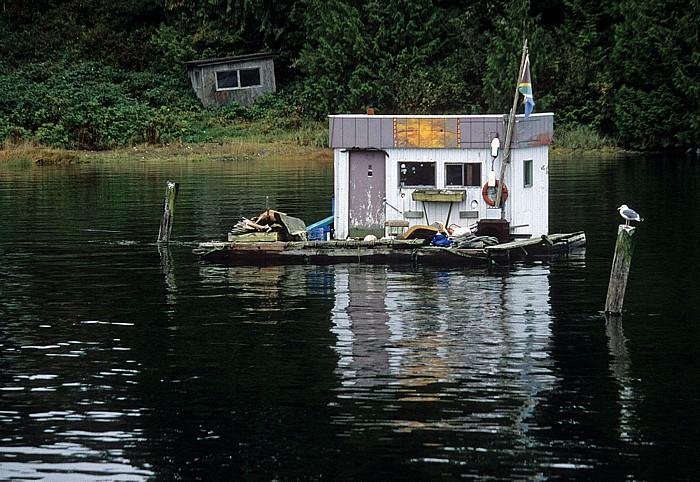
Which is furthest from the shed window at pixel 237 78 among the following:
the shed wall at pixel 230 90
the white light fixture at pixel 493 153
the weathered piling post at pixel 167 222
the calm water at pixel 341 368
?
the white light fixture at pixel 493 153

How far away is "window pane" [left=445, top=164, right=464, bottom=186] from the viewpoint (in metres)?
37.0

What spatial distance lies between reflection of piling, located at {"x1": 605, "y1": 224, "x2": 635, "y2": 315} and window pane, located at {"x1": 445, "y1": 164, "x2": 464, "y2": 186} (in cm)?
962

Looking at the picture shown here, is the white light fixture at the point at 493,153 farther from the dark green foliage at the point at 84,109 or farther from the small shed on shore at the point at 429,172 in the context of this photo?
the dark green foliage at the point at 84,109

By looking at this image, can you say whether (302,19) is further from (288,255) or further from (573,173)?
(288,255)

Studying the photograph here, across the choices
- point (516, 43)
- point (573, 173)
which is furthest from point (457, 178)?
point (516, 43)

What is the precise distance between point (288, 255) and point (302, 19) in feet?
182

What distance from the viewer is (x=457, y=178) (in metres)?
37.0

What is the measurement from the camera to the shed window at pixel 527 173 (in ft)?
123

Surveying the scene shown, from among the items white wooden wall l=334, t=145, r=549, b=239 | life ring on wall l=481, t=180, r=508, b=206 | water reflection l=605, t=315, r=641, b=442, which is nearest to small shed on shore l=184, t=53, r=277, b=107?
white wooden wall l=334, t=145, r=549, b=239

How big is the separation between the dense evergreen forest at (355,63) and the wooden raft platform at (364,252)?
4287 centimetres

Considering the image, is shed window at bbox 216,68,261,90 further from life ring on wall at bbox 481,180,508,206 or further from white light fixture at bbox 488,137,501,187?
white light fixture at bbox 488,137,501,187

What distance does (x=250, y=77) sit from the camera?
8756cm

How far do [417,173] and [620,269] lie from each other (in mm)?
11424

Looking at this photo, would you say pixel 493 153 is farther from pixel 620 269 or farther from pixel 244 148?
pixel 244 148
